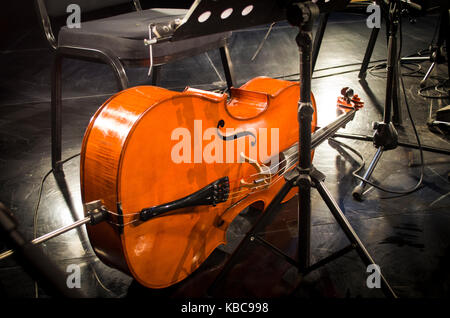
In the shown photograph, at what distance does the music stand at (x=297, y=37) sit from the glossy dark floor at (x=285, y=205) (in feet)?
0.35

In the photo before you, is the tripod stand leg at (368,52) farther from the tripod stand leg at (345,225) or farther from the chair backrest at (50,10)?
the tripod stand leg at (345,225)

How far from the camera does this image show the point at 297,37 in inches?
33.9

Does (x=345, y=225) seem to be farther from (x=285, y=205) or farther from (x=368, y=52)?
(x=368, y=52)

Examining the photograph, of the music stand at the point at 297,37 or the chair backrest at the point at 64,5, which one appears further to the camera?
the chair backrest at the point at 64,5

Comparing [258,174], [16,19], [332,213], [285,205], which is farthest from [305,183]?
→ [16,19]

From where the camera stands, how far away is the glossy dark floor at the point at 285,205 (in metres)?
1.13

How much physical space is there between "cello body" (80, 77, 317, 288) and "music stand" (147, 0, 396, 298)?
14cm

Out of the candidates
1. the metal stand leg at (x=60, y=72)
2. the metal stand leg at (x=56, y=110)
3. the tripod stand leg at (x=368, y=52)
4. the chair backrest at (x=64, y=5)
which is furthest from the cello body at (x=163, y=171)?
the tripod stand leg at (x=368, y=52)

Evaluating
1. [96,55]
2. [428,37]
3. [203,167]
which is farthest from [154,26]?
[428,37]

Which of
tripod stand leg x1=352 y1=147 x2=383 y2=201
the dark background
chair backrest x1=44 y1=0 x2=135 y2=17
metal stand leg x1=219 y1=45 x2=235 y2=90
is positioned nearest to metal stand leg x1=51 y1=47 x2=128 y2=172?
chair backrest x1=44 y1=0 x2=135 y2=17

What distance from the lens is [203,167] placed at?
3.51ft

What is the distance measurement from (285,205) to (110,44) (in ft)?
2.79

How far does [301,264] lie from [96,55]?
892 mm

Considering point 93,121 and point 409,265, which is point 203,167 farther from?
point 409,265
